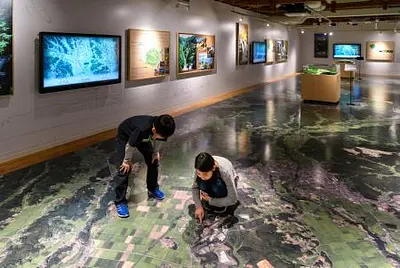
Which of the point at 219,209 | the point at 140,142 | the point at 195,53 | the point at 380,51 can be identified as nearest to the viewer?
the point at 140,142

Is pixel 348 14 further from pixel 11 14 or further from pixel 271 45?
pixel 11 14

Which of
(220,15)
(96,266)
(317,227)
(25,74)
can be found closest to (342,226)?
(317,227)

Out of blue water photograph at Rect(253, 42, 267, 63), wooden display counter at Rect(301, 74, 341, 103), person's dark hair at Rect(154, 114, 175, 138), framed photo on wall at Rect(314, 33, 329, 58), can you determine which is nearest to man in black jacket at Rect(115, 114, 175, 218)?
person's dark hair at Rect(154, 114, 175, 138)

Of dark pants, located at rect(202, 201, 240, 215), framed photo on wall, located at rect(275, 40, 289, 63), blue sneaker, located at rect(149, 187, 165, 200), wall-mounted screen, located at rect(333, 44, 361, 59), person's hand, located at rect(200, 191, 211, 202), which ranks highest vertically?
wall-mounted screen, located at rect(333, 44, 361, 59)

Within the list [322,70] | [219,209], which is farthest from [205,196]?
[322,70]

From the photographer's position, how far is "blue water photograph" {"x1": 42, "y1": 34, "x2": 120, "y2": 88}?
18.8 ft

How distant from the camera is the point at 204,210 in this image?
3717 mm

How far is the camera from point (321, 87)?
1102 centimetres

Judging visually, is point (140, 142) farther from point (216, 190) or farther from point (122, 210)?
point (216, 190)

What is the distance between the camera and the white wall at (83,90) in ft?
17.6

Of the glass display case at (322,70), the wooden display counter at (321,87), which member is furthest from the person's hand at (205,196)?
the glass display case at (322,70)

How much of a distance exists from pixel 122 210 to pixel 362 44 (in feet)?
72.4

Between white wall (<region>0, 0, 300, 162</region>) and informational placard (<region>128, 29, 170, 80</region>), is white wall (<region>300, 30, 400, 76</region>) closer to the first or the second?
white wall (<region>0, 0, 300, 162</region>)

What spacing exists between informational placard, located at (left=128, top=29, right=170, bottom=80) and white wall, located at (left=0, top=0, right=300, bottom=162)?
17 cm
